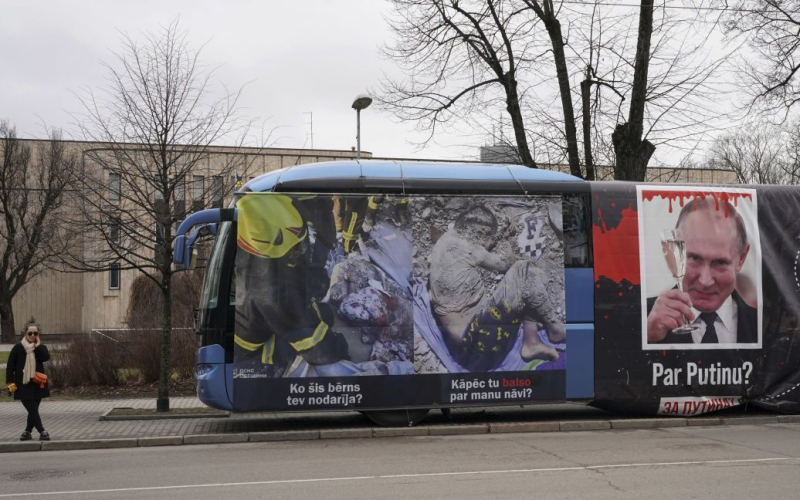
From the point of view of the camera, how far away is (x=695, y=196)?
13.8 meters

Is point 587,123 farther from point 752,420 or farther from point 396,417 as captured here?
point 396,417

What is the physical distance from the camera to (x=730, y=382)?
1364 centimetres

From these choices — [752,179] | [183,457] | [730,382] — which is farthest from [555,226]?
[752,179]

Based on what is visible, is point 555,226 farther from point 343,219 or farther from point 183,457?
point 183,457

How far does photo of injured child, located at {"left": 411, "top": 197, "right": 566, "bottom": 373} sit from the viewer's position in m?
12.7

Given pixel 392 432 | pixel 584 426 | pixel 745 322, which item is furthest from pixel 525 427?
pixel 745 322

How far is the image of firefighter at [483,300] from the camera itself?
12.8 metres

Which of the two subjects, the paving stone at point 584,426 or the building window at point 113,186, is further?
the building window at point 113,186

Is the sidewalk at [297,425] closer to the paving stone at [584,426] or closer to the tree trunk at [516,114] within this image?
the paving stone at [584,426]

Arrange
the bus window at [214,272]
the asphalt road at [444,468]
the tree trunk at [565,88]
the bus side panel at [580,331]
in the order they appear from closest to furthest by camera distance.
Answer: the asphalt road at [444,468] < the bus window at [214,272] < the bus side panel at [580,331] < the tree trunk at [565,88]

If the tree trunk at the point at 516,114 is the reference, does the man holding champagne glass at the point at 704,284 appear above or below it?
below

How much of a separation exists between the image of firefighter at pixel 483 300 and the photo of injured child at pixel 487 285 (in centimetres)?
2

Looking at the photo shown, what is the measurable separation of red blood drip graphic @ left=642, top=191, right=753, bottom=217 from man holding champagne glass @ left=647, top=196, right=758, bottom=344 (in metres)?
0.04

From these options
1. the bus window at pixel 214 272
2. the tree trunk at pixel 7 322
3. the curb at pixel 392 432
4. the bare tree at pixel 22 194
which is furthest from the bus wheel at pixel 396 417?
the tree trunk at pixel 7 322
